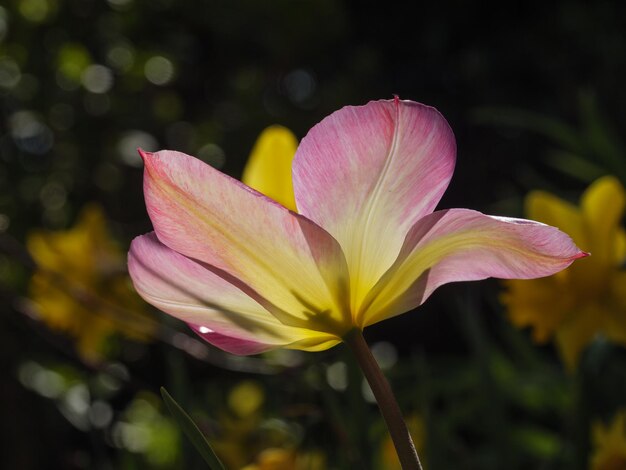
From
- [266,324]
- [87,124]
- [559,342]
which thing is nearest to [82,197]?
[87,124]

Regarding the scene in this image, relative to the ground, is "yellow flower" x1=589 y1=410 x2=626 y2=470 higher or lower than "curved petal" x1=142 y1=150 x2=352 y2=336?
lower

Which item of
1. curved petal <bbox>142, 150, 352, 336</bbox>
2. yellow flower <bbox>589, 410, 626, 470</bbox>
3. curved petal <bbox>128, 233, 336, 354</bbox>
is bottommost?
yellow flower <bbox>589, 410, 626, 470</bbox>

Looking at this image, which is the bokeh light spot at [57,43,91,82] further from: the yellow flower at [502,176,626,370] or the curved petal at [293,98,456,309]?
the curved petal at [293,98,456,309]

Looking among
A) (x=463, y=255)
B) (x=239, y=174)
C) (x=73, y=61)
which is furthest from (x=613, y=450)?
(x=239, y=174)

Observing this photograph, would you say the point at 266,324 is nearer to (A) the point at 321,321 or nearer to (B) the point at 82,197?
(A) the point at 321,321

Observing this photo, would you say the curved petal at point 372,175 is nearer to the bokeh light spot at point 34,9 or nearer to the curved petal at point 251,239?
the curved petal at point 251,239

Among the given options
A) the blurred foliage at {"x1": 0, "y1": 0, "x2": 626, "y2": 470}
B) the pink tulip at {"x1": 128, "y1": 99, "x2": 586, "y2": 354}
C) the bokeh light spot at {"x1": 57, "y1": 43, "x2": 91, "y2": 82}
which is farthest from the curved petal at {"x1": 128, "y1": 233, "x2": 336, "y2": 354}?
the bokeh light spot at {"x1": 57, "y1": 43, "x2": 91, "y2": 82}

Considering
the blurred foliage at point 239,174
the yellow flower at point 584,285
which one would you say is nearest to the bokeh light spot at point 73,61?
the blurred foliage at point 239,174
